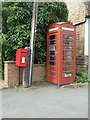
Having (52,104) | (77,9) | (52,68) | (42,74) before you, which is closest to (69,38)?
(52,68)

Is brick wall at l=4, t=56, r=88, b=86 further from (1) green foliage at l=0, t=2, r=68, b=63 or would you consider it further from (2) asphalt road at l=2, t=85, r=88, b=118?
(2) asphalt road at l=2, t=85, r=88, b=118

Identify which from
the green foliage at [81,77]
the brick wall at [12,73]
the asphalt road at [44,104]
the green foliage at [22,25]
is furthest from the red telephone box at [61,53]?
the asphalt road at [44,104]

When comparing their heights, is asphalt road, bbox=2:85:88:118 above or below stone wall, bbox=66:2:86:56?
below

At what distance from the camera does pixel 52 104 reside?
4.19 metres

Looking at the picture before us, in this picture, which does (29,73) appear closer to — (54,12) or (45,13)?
(45,13)

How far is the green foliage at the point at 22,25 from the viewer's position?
6.57 m

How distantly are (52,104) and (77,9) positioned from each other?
8245 millimetres

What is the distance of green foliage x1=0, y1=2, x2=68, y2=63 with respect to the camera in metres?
6.57

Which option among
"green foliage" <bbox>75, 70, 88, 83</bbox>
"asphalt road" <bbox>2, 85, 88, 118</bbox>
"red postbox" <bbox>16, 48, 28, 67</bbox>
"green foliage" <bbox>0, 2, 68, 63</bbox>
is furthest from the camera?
"green foliage" <bbox>75, 70, 88, 83</bbox>

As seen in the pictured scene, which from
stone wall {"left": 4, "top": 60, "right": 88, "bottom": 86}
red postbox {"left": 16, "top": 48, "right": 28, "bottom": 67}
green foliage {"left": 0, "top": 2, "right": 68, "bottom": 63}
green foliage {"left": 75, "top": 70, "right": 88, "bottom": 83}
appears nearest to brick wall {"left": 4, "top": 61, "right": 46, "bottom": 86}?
stone wall {"left": 4, "top": 60, "right": 88, "bottom": 86}

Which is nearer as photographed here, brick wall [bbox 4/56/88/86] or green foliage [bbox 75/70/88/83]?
brick wall [bbox 4/56/88/86]

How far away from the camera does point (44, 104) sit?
4.19 metres

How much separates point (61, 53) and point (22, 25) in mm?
2337

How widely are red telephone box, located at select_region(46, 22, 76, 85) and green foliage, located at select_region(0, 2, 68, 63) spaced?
467 mm
